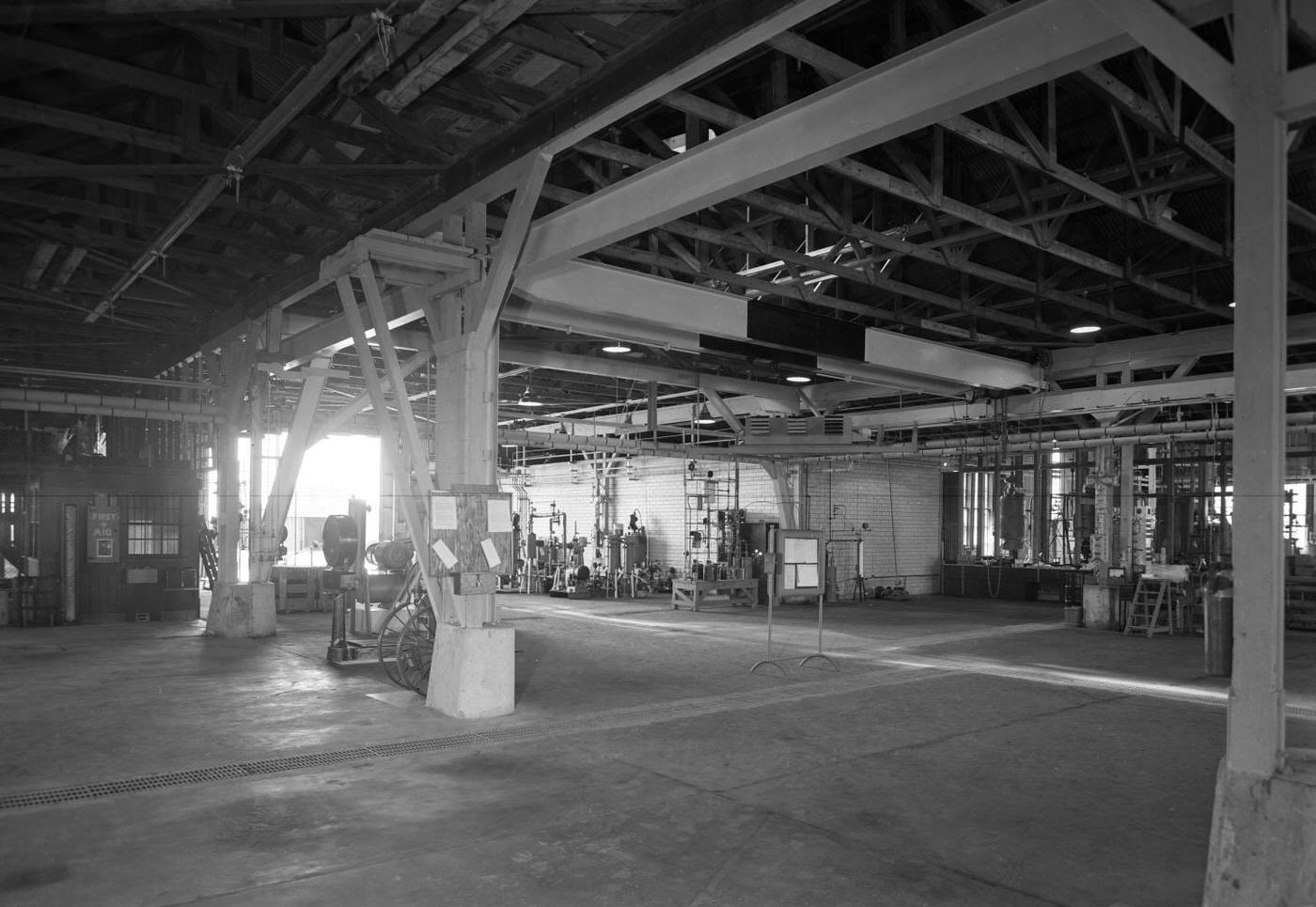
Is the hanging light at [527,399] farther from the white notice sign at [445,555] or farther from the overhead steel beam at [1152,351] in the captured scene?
the white notice sign at [445,555]

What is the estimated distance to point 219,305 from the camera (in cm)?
1290

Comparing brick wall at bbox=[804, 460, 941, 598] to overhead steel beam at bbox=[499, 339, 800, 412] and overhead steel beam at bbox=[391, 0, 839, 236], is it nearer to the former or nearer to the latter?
overhead steel beam at bbox=[499, 339, 800, 412]

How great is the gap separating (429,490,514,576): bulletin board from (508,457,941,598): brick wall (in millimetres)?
14453

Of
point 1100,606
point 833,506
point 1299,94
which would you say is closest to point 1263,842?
point 1299,94

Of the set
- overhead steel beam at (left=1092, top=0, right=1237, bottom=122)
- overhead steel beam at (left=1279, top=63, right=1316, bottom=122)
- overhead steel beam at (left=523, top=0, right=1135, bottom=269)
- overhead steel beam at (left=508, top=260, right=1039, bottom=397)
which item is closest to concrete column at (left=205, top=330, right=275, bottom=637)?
overhead steel beam at (left=508, top=260, right=1039, bottom=397)

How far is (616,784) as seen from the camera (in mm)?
5918

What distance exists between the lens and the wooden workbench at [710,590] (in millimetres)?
19281

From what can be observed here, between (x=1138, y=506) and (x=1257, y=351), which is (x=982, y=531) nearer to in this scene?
(x=1138, y=506)

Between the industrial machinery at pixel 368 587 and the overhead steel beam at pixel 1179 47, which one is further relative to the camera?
the industrial machinery at pixel 368 587

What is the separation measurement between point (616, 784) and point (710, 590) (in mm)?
13892

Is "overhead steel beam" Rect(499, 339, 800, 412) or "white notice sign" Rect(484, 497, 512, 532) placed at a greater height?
"overhead steel beam" Rect(499, 339, 800, 412)

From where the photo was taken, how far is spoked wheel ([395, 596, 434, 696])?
898cm

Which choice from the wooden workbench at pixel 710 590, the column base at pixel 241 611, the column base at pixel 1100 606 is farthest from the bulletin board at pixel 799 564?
the column base at pixel 241 611

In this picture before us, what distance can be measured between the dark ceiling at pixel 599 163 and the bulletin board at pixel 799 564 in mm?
2230
